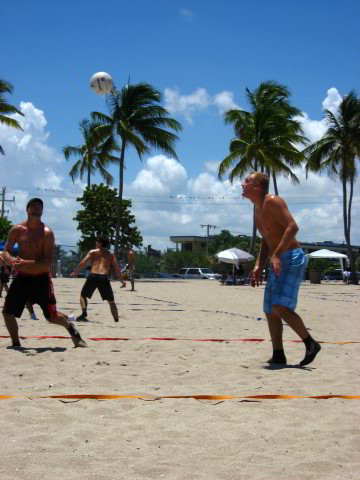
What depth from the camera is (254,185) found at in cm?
593

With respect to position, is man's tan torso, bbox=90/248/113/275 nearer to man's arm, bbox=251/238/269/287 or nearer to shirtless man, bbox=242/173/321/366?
man's arm, bbox=251/238/269/287

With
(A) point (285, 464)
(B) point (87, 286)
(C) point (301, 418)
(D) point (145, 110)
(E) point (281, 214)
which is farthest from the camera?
(D) point (145, 110)

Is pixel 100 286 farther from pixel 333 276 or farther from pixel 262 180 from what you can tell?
pixel 333 276

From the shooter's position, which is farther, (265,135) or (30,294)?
(265,135)

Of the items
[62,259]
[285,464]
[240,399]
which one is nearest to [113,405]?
[240,399]

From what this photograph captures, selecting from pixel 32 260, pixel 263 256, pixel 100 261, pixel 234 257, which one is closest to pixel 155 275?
pixel 234 257

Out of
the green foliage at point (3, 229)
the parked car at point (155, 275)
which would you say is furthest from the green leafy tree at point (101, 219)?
the green foliage at point (3, 229)

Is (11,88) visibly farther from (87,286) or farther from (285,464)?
(285,464)

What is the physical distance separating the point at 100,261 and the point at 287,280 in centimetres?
519

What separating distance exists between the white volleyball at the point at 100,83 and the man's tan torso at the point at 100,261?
36.0 ft

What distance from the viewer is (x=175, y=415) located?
13.2 ft

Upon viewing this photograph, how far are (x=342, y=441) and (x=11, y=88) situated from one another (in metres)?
28.5

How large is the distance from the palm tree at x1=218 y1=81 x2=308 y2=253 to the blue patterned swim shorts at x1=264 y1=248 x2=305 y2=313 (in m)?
30.8

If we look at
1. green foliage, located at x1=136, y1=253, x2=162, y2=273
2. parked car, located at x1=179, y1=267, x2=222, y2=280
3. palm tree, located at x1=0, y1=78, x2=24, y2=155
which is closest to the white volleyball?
palm tree, located at x1=0, y1=78, x2=24, y2=155
